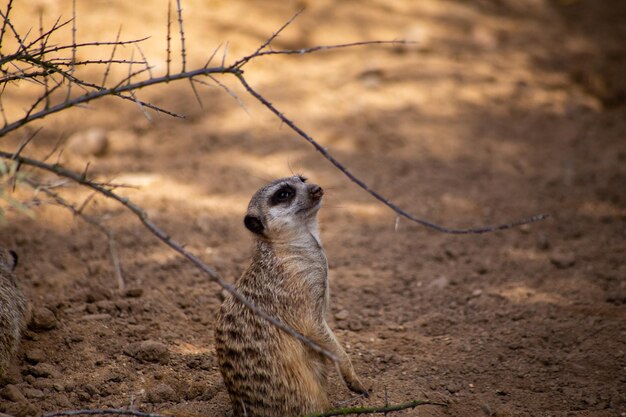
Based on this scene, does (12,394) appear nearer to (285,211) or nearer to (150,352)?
(150,352)

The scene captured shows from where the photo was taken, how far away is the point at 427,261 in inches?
159

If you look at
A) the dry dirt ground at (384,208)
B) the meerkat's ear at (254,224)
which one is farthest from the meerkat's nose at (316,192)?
the dry dirt ground at (384,208)

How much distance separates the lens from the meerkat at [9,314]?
2.65 m

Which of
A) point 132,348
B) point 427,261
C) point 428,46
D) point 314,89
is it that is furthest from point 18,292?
point 428,46

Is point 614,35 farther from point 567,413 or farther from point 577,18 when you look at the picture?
point 567,413

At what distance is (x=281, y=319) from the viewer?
105 inches

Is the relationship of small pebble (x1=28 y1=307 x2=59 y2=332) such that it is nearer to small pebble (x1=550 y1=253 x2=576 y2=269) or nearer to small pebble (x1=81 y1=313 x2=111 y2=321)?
small pebble (x1=81 y1=313 x2=111 y2=321)

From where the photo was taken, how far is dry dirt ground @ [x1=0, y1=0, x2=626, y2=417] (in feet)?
9.45

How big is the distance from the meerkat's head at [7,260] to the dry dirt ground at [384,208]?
0.27 meters

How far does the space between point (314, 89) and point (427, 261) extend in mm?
2414

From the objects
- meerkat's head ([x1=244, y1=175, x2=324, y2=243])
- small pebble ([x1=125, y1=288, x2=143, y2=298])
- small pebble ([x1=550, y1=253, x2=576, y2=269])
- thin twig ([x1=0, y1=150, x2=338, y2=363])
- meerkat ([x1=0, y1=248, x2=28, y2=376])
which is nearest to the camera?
thin twig ([x1=0, y1=150, x2=338, y2=363])

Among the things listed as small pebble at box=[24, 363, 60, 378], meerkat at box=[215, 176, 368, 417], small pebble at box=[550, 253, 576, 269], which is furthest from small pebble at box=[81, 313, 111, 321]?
small pebble at box=[550, 253, 576, 269]

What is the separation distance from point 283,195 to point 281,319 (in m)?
0.65

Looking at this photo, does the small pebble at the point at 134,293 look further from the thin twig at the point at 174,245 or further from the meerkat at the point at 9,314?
the thin twig at the point at 174,245
